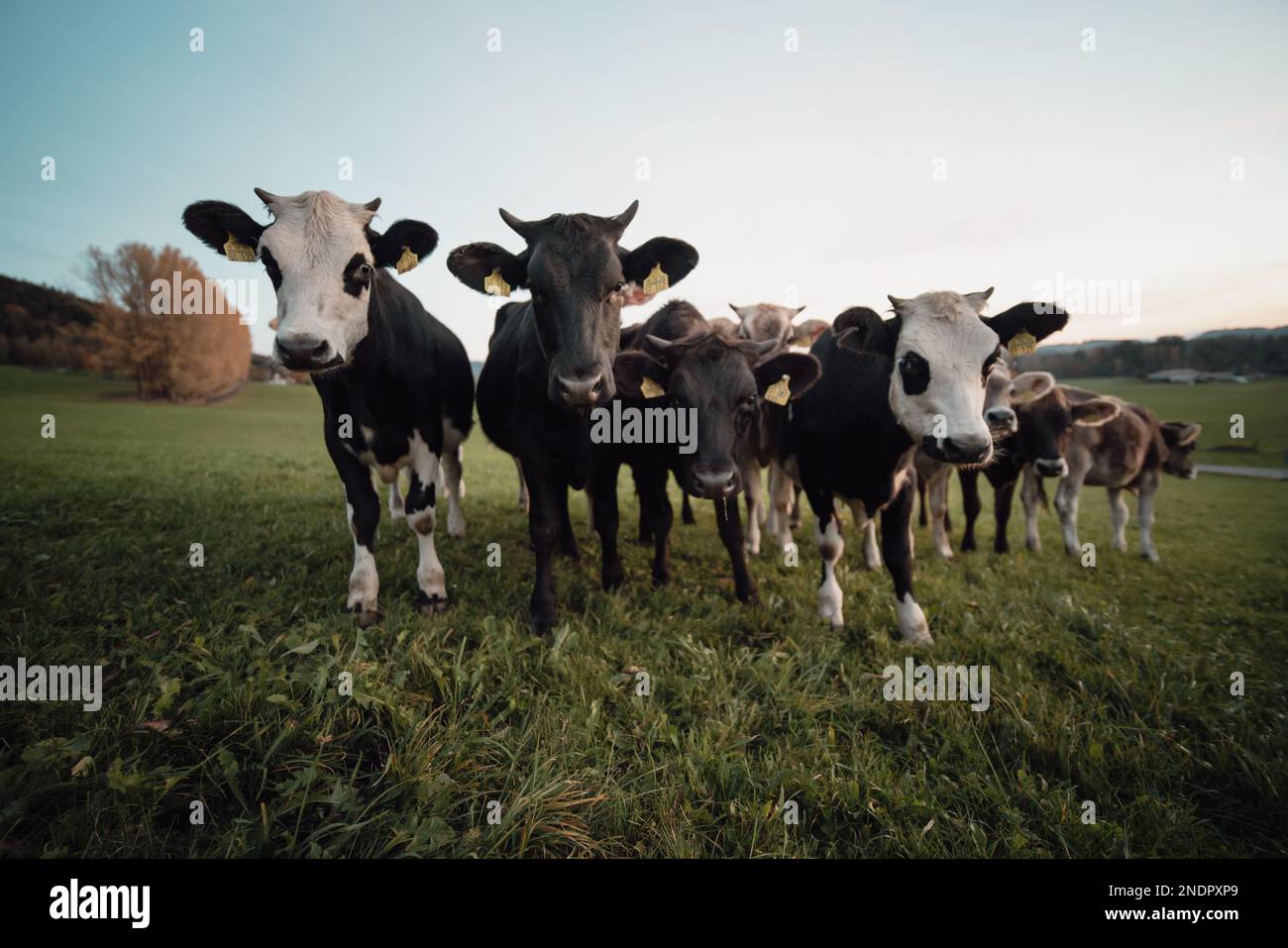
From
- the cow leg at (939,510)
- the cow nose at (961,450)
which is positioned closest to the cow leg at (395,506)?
the cow nose at (961,450)

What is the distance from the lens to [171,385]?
3328cm

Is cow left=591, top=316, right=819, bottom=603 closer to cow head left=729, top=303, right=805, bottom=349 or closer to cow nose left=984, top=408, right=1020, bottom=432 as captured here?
cow nose left=984, top=408, right=1020, bottom=432

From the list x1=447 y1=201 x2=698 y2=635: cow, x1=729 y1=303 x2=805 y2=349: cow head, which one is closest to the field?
x1=447 y1=201 x2=698 y2=635: cow

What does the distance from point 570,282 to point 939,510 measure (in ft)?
20.8

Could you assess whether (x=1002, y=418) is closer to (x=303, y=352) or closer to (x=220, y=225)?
(x=303, y=352)

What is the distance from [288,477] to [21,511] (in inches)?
199

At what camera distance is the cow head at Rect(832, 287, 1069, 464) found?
11.2ft

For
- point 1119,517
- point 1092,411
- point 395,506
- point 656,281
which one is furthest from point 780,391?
point 1119,517

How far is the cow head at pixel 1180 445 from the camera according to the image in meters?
8.77

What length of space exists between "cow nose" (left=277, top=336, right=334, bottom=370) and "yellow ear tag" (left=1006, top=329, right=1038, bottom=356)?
16.7 ft

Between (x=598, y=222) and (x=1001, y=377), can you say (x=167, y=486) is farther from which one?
(x=1001, y=377)

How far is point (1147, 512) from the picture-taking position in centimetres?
800

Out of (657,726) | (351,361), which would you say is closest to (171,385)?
(351,361)

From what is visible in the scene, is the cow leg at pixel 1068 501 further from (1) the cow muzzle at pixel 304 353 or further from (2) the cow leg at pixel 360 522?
(1) the cow muzzle at pixel 304 353
